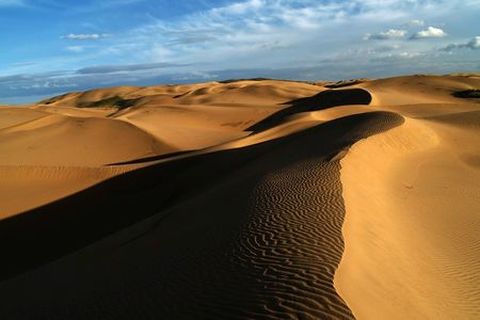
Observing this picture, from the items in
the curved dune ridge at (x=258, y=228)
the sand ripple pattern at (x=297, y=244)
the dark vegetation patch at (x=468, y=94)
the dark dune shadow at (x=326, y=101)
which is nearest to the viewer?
the sand ripple pattern at (x=297, y=244)

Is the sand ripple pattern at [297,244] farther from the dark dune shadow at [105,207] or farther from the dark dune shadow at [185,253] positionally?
the dark dune shadow at [105,207]

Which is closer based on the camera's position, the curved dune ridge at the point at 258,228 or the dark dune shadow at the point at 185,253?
the dark dune shadow at the point at 185,253

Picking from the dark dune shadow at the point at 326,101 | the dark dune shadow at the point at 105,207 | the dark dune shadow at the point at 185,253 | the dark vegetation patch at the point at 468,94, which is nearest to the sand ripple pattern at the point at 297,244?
the dark dune shadow at the point at 185,253

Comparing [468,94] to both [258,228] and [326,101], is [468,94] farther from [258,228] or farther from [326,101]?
[258,228]

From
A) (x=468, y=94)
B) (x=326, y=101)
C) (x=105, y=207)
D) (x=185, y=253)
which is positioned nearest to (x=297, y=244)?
(x=185, y=253)

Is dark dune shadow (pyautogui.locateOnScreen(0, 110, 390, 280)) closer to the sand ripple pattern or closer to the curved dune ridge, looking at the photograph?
the curved dune ridge

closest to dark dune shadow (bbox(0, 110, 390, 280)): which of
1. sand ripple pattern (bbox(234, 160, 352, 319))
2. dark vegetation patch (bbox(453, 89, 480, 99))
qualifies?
sand ripple pattern (bbox(234, 160, 352, 319))

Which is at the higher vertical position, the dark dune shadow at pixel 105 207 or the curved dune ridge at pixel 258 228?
the curved dune ridge at pixel 258 228

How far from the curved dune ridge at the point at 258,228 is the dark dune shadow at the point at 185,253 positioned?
1.2 inches

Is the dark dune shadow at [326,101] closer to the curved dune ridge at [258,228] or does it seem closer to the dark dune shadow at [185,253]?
the curved dune ridge at [258,228]

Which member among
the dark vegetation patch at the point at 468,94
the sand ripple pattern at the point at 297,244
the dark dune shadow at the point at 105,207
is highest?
the sand ripple pattern at the point at 297,244

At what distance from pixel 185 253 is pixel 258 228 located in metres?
1.20

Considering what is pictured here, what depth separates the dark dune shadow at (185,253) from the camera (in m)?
5.59

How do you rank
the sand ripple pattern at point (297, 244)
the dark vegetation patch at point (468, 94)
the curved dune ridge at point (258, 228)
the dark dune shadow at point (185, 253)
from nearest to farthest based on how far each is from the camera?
the sand ripple pattern at point (297, 244) < the dark dune shadow at point (185, 253) < the curved dune ridge at point (258, 228) < the dark vegetation patch at point (468, 94)
